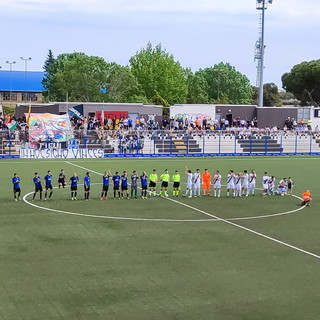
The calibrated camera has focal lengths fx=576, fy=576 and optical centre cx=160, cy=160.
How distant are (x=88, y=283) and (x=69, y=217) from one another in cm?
948

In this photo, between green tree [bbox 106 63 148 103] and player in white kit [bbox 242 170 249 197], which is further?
green tree [bbox 106 63 148 103]

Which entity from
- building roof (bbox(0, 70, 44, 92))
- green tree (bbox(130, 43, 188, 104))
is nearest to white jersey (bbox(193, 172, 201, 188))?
green tree (bbox(130, 43, 188, 104))

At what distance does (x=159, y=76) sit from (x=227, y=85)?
55.0ft

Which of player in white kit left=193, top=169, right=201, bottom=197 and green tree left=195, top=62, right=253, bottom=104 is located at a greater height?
green tree left=195, top=62, right=253, bottom=104

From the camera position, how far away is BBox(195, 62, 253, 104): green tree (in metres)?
113

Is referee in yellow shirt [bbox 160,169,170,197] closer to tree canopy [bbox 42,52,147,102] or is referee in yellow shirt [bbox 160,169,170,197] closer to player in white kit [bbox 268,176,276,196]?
player in white kit [bbox 268,176,276,196]

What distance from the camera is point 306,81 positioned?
349 feet

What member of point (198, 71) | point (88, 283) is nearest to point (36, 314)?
point (88, 283)

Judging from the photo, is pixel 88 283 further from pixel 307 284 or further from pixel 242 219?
pixel 242 219

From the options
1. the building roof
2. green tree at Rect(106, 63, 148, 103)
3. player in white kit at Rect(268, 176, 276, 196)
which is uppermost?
the building roof

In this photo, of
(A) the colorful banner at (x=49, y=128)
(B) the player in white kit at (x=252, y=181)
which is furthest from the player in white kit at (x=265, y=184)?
(A) the colorful banner at (x=49, y=128)

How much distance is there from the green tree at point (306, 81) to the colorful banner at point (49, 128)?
6137 centimetres

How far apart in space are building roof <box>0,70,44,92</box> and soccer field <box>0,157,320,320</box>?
109m

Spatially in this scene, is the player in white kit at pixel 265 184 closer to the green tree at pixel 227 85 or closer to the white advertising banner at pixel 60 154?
the white advertising banner at pixel 60 154
